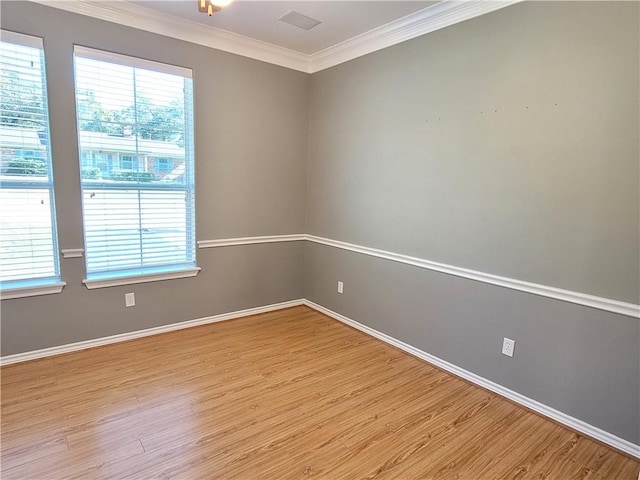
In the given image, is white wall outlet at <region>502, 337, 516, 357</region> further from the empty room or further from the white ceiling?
the white ceiling

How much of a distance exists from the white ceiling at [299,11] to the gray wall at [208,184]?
0.92 ft

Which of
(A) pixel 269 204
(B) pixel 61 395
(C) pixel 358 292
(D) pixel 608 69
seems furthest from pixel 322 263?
(D) pixel 608 69

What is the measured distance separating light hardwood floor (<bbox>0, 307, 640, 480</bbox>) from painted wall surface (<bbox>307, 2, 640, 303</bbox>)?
91 centimetres

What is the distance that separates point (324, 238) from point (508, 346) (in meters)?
2.02

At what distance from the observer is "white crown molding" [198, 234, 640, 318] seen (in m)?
1.97

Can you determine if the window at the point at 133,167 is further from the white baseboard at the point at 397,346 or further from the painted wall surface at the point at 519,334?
the painted wall surface at the point at 519,334

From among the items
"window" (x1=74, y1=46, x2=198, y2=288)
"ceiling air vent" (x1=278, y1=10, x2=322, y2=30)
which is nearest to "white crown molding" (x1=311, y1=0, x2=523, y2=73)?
"ceiling air vent" (x1=278, y1=10, x2=322, y2=30)

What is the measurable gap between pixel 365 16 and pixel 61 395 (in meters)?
3.36

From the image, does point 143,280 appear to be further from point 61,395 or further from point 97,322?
point 61,395

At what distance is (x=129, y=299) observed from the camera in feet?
10.0

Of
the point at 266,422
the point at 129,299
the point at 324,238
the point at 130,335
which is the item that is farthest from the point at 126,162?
the point at 266,422

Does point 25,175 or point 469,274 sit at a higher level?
point 25,175

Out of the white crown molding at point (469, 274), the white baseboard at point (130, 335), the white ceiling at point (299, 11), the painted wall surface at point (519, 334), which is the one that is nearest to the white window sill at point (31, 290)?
the white baseboard at point (130, 335)

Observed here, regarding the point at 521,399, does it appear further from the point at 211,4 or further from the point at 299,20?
the point at 299,20
